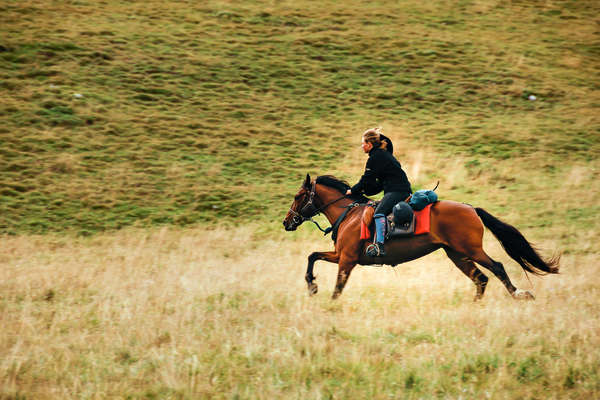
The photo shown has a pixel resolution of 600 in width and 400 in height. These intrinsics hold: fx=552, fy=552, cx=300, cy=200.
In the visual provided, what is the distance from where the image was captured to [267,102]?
1190 inches

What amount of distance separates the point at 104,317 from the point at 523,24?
40.8m

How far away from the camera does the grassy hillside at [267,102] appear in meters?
21.0

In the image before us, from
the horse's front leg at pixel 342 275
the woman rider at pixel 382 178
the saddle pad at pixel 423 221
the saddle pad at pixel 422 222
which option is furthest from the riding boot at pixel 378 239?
the saddle pad at pixel 423 221

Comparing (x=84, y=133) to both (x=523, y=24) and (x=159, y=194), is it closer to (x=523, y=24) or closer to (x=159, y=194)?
(x=159, y=194)

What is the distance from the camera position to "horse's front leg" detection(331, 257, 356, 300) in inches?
362

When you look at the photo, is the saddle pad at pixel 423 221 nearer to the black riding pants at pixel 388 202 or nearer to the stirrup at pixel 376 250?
the black riding pants at pixel 388 202

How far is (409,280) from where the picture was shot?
10703mm

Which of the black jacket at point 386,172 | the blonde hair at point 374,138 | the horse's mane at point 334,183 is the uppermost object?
the blonde hair at point 374,138

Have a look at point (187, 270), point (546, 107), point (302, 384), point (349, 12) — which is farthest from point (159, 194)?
point (349, 12)

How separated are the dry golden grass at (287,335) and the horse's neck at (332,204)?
54.0 inches

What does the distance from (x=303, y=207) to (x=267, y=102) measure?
20.7 metres

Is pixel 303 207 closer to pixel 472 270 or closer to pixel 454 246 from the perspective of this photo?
pixel 454 246

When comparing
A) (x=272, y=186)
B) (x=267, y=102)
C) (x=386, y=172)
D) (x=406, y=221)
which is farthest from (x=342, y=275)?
(x=267, y=102)

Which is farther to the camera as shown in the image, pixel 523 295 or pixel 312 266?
pixel 312 266
